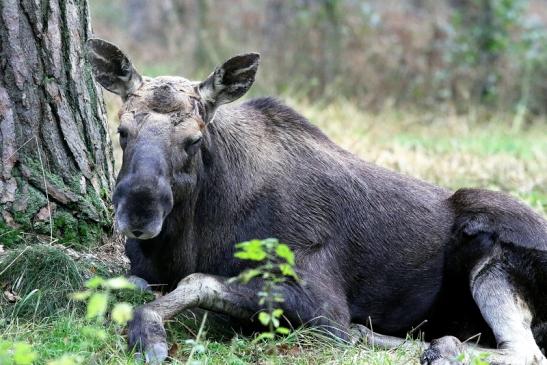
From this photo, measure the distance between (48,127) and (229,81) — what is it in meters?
1.48

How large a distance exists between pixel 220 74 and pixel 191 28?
13.9 metres

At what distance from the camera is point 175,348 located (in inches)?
230

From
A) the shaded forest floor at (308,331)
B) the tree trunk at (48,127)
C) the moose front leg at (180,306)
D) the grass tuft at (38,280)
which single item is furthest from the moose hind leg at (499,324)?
the tree trunk at (48,127)

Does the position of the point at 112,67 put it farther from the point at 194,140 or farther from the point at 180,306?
the point at 180,306

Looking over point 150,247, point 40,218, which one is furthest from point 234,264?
point 40,218

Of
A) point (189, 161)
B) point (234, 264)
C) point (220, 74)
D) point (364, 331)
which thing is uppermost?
point (220, 74)

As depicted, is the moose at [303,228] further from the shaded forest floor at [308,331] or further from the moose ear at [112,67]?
the shaded forest floor at [308,331]

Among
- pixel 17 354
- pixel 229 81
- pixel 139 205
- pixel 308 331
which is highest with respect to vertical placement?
pixel 229 81

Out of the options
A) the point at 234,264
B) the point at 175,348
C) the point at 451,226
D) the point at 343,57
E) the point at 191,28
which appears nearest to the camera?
the point at 175,348

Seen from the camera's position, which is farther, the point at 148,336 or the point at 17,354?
the point at 148,336

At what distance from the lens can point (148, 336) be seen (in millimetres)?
5625

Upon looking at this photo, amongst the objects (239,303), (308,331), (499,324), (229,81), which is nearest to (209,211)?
(239,303)

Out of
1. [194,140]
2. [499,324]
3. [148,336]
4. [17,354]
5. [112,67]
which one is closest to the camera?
[17,354]

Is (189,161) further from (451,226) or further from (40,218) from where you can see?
(451,226)
